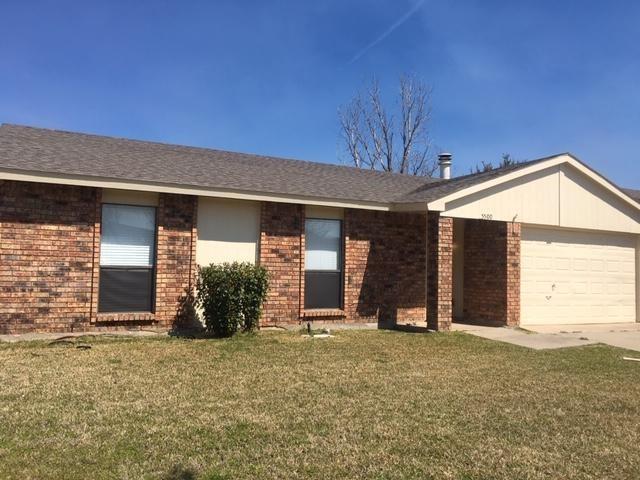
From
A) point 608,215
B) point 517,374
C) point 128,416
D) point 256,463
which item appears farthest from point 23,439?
point 608,215

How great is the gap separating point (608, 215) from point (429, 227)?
18.2 feet

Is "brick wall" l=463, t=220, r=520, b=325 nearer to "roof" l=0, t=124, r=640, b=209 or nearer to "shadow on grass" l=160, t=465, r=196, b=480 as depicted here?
"roof" l=0, t=124, r=640, b=209

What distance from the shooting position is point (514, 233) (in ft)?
43.0

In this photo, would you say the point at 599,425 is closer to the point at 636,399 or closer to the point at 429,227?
the point at 636,399

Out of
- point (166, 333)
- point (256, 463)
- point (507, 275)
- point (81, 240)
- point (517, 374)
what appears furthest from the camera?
point (507, 275)

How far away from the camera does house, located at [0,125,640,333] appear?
9461 mm

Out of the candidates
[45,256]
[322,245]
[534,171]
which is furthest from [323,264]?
[534,171]

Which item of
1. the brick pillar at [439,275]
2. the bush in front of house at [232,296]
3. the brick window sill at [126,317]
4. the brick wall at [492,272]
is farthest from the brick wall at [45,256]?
the brick wall at [492,272]

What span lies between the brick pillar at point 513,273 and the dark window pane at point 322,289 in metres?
4.01

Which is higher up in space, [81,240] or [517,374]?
[81,240]

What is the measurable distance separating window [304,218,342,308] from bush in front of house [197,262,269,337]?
1611 mm

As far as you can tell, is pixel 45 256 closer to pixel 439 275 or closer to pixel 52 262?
pixel 52 262

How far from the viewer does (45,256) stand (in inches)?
371

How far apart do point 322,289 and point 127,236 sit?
413 cm
